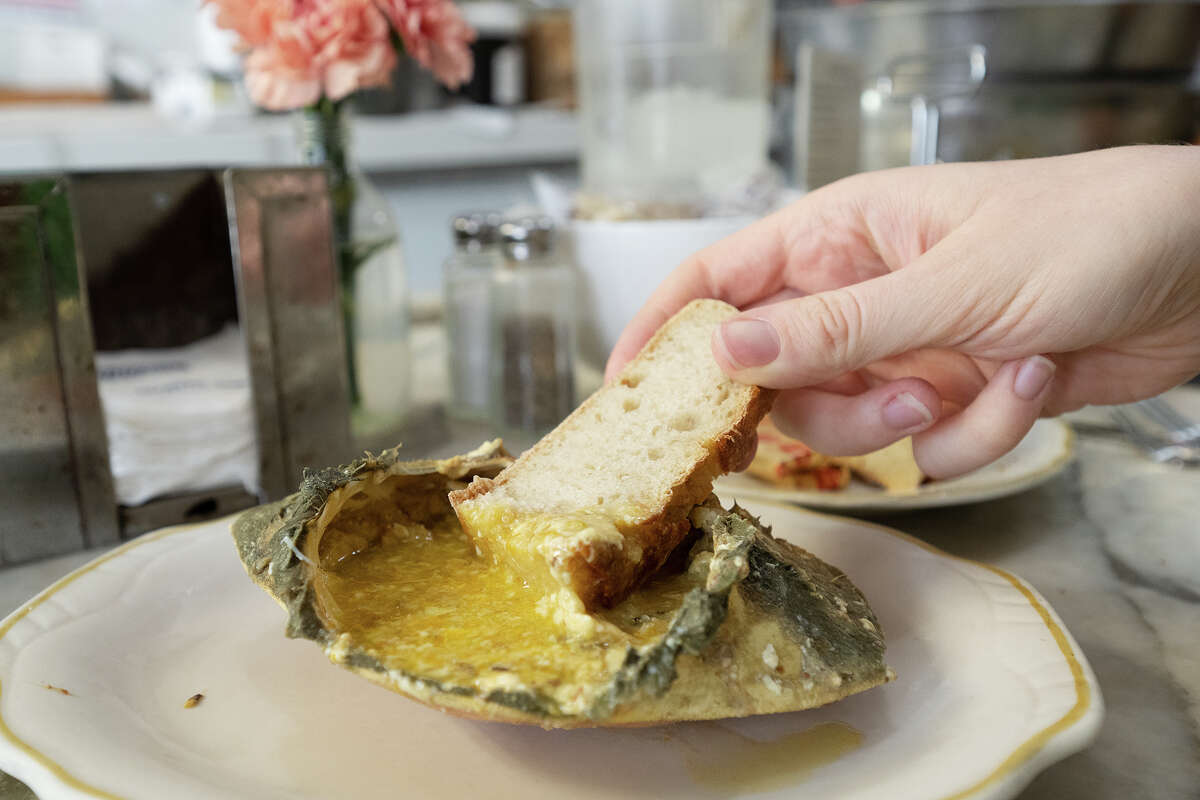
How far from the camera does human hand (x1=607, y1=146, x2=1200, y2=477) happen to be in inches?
30.4

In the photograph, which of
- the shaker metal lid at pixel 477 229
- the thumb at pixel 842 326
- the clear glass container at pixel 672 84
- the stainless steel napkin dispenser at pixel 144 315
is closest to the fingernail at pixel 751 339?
the thumb at pixel 842 326

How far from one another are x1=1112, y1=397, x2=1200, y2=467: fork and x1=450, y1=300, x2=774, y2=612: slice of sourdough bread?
77 centimetres

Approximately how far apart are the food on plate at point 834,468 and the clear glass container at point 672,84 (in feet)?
3.51

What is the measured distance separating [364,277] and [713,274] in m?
0.61

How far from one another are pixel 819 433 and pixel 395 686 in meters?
0.60

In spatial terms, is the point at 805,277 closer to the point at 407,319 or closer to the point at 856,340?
the point at 856,340

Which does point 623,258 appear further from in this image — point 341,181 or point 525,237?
point 341,181

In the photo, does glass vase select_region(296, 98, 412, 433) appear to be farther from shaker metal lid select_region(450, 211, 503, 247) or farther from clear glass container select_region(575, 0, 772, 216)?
clear glass container select_region(575, 0, 772, 216)

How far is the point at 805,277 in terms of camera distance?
3.55 ft

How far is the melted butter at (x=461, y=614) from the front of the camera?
1.93 feet

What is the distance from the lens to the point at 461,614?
67cm

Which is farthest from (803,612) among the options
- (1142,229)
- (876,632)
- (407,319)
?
(407,319)

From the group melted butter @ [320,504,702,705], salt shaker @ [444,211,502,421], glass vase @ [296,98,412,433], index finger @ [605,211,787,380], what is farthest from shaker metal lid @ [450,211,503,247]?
melted butter @ [320,504,702,705]

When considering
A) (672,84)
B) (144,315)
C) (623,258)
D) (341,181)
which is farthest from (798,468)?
(672,84)
